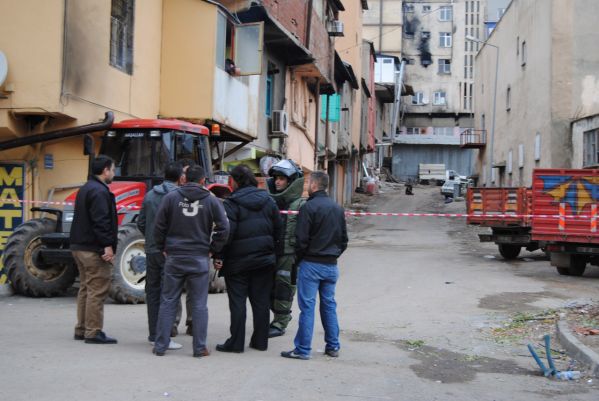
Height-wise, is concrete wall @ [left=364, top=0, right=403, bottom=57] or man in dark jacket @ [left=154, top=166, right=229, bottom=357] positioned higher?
concrete wall @ [left=364, top=0, right=403, bottom=57]

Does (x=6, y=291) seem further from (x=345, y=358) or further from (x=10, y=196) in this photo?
(x=345, y=358)

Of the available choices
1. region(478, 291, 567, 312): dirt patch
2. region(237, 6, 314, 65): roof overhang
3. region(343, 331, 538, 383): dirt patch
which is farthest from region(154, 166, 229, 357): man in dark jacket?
region(237, 6, 314, 65): roof overhang

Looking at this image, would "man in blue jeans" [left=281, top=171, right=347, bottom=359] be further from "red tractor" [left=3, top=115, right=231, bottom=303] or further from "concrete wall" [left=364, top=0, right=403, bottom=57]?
"concrete wall" [left=364, top=0, right=403, bottom=57]

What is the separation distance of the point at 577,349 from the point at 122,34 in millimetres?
10986

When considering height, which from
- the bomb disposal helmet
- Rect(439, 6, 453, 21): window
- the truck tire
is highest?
Rect(439, 6, 453, 21): window

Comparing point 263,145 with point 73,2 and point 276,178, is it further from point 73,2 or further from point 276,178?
point 276,178

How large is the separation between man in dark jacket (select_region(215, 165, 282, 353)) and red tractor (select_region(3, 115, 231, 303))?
387 cm

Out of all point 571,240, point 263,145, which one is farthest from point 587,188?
point 263,145

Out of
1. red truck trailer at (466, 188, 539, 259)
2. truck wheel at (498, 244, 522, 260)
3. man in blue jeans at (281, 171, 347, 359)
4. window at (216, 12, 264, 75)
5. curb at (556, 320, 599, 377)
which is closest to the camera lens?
curb at (556, 320, 599, 377)

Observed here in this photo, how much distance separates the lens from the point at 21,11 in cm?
1245

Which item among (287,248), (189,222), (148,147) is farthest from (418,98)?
(189,222)

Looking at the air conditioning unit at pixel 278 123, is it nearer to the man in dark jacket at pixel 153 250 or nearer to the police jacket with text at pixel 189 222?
the man in dark jacket at pixel 153 250

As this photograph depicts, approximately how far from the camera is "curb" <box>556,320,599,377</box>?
7.36m

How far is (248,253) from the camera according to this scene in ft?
24.9
